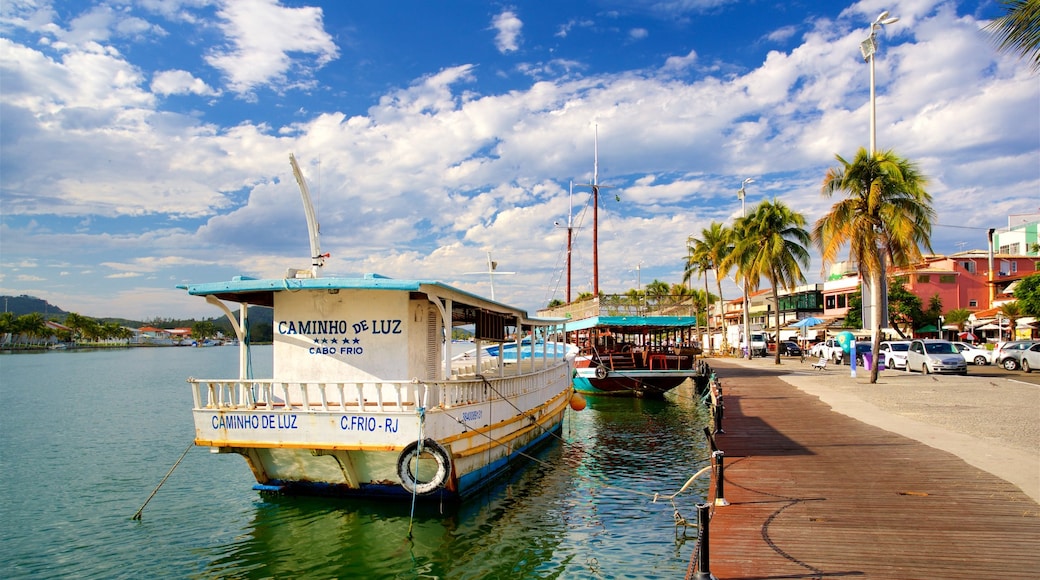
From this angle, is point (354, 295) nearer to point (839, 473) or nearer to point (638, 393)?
point (839, 473)

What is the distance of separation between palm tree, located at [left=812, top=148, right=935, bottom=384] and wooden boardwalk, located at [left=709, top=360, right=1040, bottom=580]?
42.5 ft

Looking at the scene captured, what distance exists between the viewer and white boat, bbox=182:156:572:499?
9.78 m

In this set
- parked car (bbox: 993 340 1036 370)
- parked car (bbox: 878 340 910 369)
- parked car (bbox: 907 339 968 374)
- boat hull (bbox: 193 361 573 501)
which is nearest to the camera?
boat hull (bbox: 193 361 573 501)

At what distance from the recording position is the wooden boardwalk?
6.36 m

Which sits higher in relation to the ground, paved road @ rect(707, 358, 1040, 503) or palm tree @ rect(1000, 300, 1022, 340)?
palm tree @ rect(1000, 300, 1022, 340)

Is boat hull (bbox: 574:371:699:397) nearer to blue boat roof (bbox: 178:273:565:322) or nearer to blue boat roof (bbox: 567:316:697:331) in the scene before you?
blue boat roof (bbox: 567:316:697:331)

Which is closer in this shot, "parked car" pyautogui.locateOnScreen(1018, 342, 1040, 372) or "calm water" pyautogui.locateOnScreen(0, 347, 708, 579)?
"calm water" pyautogui.locateOnScreen(0, 347, 708, 579)

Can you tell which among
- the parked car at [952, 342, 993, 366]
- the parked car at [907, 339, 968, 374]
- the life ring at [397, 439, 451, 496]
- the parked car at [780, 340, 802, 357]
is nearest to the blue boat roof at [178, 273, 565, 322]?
the life ring at [397, 439, 451, 496]

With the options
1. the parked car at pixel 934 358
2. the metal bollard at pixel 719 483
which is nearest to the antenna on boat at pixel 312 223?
the metal bollard at pixel 719 483

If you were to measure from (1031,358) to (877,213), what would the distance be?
1492 cm

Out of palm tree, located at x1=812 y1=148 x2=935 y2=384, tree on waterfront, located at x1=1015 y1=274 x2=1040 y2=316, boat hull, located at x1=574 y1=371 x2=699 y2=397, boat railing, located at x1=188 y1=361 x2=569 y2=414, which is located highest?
palm tree, located at x1=812 y1=148 x2=935 y2=384

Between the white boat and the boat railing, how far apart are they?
1.0 inches

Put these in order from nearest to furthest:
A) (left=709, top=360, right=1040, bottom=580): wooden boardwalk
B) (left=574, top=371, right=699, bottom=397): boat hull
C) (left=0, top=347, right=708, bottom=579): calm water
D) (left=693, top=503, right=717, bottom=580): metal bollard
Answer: (left=693, top=503, right=717, bottom=580): metal bollard → (left=709, top=360, right=1040, bottom=580): wooden boardwalk → (left=0, top=347, right=708, bottom=579): calm water → (left=574, top=371, right=699, bottom=397): boat hull

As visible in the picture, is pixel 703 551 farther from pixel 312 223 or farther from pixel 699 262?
pixel 699 262
